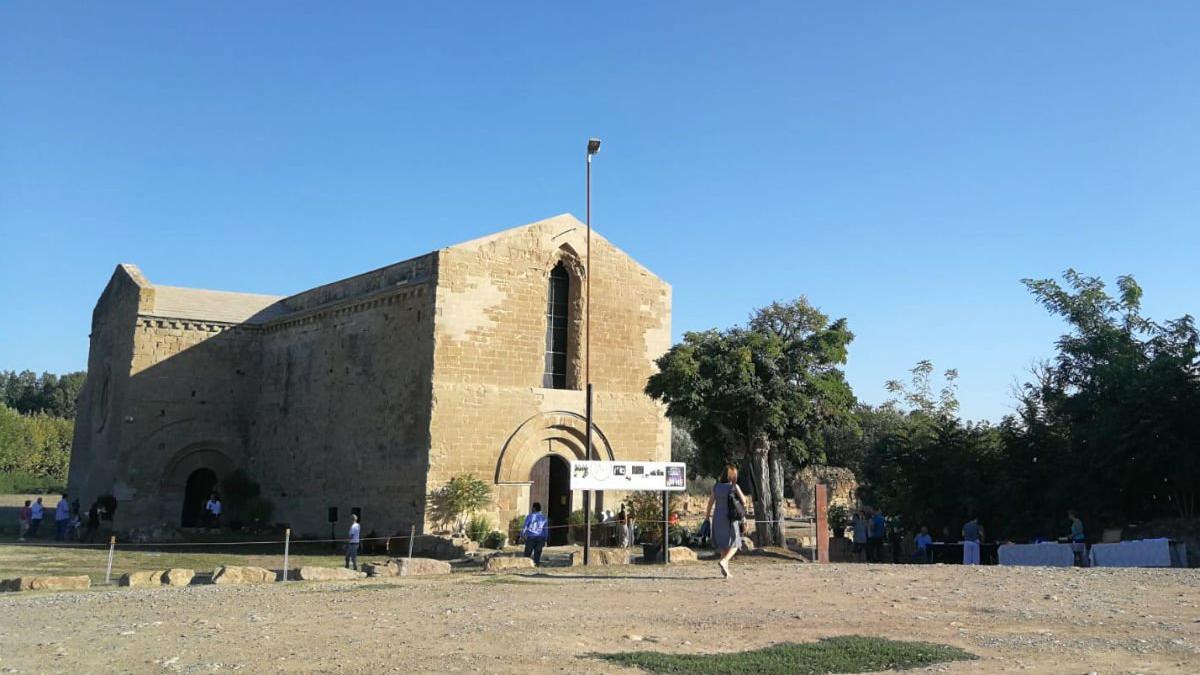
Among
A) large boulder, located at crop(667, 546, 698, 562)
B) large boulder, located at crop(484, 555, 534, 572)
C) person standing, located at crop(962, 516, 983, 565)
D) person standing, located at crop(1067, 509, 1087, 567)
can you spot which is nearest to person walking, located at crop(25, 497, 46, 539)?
large boulder, located at crop(484, 555, 534, 572)

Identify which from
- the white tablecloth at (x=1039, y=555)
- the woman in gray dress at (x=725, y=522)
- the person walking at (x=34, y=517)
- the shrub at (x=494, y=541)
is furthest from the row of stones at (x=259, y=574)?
the person walking at (x=34, y=517)

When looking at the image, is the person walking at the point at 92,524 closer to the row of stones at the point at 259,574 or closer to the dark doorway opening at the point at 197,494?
the dark doorway opening at the point at 197,494

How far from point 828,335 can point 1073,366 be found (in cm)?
810

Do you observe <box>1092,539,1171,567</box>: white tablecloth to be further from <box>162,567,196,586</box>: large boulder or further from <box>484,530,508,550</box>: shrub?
<box>162,567,196,586</box>: large boulder

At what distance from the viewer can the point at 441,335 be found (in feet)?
72.9

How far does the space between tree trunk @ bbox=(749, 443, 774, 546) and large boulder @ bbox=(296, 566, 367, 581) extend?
945 cm

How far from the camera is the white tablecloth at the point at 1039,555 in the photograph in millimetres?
16234

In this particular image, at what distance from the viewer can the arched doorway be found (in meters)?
23.6

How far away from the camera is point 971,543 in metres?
18.0

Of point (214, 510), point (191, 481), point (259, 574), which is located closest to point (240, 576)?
point (259, 574)

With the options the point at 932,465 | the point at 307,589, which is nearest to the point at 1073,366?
the point at 932,465

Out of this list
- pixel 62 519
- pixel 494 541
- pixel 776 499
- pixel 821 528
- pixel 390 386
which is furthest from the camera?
pixel 62 519

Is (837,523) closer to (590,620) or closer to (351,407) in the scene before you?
(351,407)

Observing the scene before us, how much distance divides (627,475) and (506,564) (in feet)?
8.82
